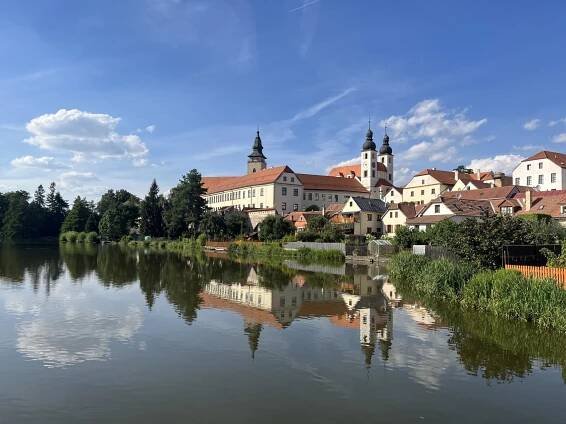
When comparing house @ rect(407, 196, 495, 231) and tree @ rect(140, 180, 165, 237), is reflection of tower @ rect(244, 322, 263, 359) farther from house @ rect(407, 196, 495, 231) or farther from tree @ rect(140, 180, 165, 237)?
tree @ rect(140, 180, 165, 237)

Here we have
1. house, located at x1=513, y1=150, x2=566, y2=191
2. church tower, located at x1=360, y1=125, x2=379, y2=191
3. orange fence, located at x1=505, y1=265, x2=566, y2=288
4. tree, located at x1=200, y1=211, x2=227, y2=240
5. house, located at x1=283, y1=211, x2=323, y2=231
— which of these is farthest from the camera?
church tower, located at x1=360, y1=125, x2=379, y2=191

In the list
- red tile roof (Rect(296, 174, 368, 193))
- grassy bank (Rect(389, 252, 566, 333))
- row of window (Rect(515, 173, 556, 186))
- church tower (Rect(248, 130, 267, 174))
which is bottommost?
grassy bank (Rect(389, 252, 566, 333))

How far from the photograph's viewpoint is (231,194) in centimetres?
11794

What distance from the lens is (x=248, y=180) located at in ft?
369

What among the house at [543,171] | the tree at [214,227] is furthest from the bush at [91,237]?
the house at [543,171]

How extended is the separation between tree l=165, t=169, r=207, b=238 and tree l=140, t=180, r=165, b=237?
586 cm

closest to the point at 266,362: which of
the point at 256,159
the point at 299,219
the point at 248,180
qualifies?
the point at 299,219

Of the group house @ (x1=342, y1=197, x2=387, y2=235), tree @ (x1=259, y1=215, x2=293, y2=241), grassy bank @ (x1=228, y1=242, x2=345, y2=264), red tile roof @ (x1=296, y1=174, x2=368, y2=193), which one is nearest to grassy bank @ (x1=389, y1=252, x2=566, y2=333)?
grassy bank @ (x1=228, y1=242, x2=345, y2=264)

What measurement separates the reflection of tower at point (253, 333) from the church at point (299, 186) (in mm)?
74492

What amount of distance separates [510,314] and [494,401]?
9.11m

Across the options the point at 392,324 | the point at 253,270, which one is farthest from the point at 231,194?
the point at 392,324

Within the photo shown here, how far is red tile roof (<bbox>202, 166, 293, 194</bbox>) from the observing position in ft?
337

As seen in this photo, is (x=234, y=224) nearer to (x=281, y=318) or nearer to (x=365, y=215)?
(x=365, y=215)

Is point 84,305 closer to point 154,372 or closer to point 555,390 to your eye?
point 154,372
